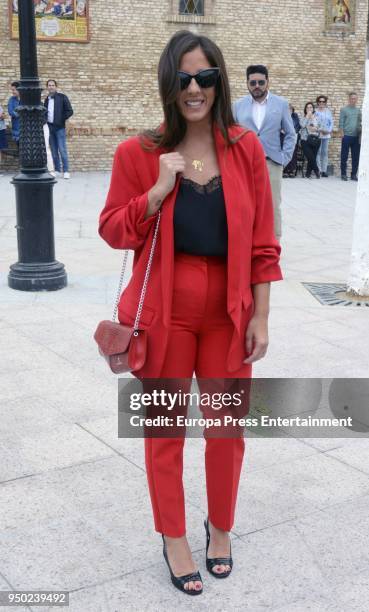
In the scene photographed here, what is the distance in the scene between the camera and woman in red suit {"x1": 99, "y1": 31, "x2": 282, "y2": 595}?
2727 mm

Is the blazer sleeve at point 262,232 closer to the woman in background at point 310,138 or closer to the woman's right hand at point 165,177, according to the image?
the woman's right hand at point 165,177

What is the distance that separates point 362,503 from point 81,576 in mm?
1304

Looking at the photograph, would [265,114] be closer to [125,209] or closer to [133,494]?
[133,494]

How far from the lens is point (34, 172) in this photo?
24.3ft

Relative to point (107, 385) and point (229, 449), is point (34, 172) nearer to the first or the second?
point (107, 385)

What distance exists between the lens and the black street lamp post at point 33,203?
7.34 m

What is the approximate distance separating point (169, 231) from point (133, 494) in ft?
4.57

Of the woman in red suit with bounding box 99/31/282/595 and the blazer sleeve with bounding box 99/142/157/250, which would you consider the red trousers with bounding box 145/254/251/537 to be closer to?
the woman in red suit with bounding box 99/31/282/595

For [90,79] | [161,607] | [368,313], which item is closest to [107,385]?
[161,607]

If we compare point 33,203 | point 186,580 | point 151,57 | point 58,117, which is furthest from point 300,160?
point 186,580

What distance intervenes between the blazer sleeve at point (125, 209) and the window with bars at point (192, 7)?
1907 centimetres

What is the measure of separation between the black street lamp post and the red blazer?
4571mm

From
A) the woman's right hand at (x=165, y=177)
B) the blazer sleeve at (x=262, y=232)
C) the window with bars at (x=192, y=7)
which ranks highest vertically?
the window with bars at (x=192, y=7)

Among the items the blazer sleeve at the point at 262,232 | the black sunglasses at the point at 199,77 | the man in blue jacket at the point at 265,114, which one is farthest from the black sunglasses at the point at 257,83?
the black sunglasses at the point at 199,77
